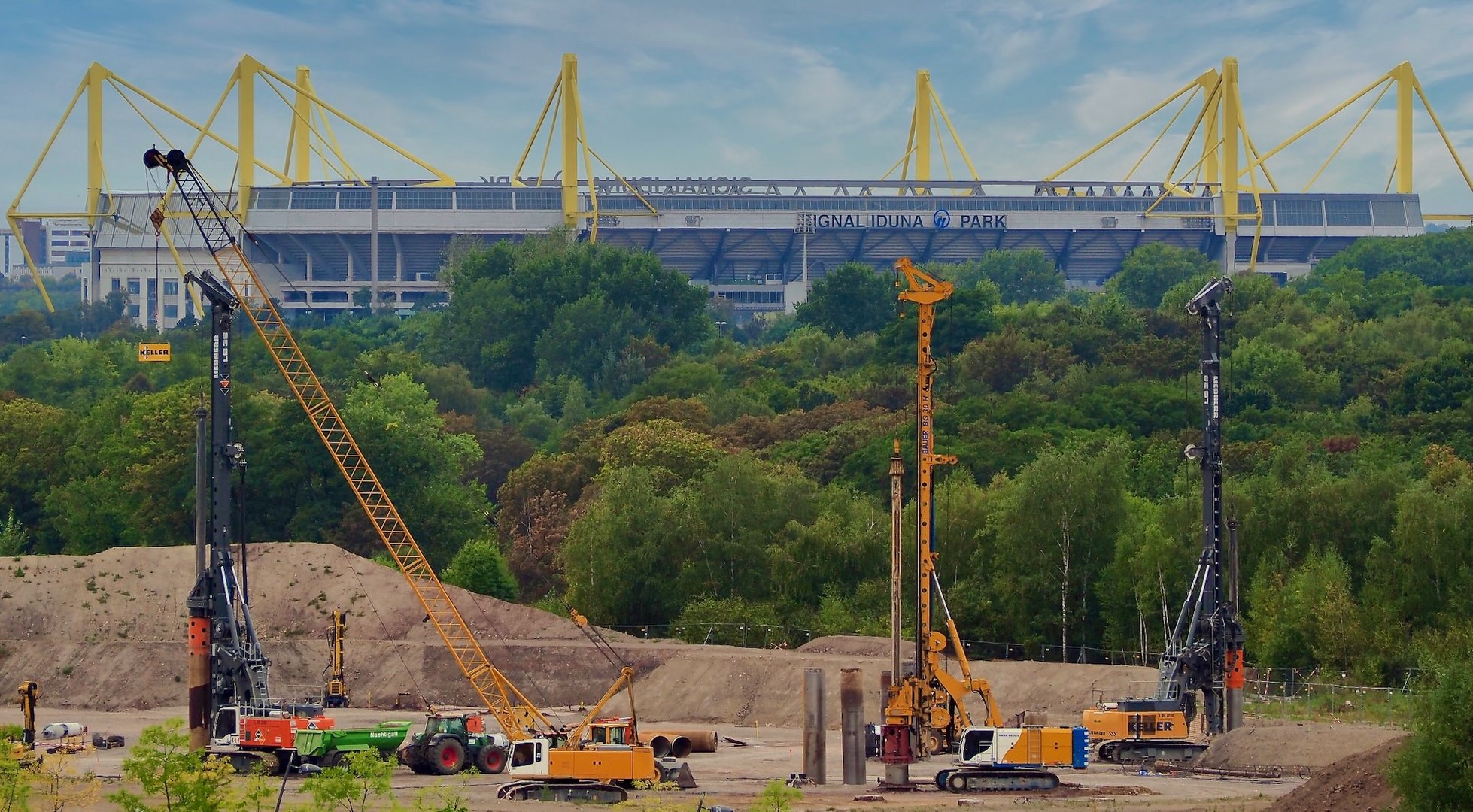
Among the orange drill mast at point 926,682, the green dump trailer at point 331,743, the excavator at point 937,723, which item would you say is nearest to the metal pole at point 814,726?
the excavator at point 937,723

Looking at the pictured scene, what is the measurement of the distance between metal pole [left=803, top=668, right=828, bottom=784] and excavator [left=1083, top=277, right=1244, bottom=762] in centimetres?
1006

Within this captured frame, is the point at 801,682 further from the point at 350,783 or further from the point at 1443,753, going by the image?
the point at 1443,753

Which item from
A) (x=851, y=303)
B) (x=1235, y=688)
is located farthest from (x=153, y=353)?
(x=1235, y=688)

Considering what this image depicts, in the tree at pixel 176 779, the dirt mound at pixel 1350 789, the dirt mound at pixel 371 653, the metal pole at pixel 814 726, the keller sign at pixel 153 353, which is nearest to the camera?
the tree at pixel 176 779

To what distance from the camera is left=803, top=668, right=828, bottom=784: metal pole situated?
181ft

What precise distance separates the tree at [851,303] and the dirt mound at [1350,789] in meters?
125

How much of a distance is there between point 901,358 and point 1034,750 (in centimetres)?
8262

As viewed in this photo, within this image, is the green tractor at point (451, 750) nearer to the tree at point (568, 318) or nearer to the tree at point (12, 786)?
the tree at point (12, 786)

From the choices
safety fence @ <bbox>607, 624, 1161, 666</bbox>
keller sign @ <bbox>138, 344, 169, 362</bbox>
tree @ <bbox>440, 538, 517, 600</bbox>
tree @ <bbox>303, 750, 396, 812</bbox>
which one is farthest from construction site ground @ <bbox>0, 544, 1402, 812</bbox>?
keller sign @ <bbox>138, 344, 169, 362</bbox>

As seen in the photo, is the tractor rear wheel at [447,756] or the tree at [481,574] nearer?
the tractor rear wheel at [447,756]

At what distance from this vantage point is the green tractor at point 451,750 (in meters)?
60.2

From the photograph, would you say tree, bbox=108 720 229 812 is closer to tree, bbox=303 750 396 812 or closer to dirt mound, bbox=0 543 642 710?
tree, bbox=303 750 396 812

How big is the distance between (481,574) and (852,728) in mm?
45561

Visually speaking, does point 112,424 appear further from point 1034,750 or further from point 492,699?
point 1034,750
